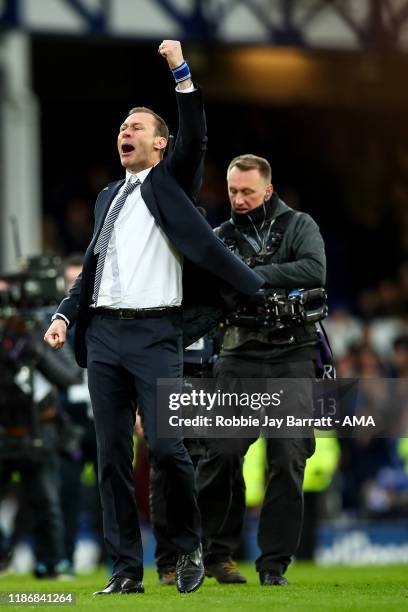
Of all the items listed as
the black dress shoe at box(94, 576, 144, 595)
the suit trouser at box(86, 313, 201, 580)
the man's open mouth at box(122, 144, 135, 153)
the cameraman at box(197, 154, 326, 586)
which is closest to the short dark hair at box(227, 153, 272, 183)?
the cameraman at box(197, 154, 326, 586)

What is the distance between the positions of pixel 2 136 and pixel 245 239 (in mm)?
11319

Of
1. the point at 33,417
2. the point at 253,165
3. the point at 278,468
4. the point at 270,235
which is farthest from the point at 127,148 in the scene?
the point at 33,417

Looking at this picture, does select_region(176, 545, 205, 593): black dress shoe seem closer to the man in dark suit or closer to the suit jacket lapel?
the man in dark suit

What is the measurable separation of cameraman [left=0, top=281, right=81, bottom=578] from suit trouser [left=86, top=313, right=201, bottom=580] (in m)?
3.26

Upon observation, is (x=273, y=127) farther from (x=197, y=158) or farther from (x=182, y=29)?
(x=197, y=158)

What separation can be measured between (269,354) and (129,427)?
1.06m

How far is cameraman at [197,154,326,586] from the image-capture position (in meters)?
8.47

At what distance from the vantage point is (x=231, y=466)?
28.8 feet

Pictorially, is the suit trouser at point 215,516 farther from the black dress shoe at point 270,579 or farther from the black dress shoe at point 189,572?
the black dress shoe at point 189,572

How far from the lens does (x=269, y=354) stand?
340 inches

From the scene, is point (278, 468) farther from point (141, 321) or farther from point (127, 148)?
point (127, 148)

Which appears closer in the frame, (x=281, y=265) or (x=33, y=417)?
(x=281, y=265)

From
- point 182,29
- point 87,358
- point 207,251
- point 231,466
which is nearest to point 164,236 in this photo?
point 207,251

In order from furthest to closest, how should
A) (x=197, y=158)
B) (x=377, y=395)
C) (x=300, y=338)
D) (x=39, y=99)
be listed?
(x=39, y=99), (x=377, y=395), (x=300, y=338), (x=197, y=158)
